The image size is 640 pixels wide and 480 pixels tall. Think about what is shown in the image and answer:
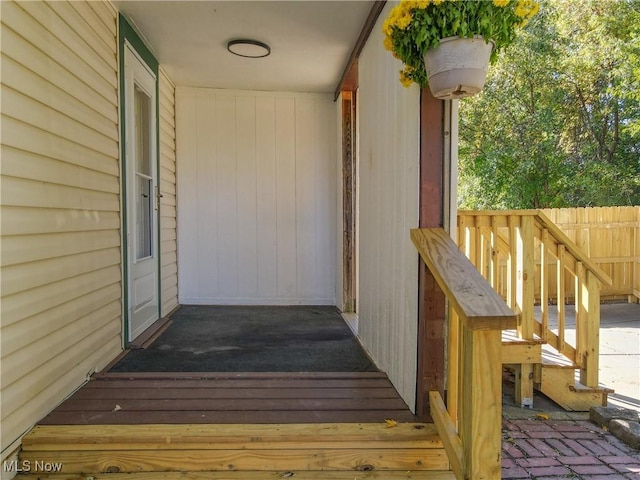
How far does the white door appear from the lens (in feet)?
9.71

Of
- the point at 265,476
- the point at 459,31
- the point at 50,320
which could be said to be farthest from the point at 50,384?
the point at 459,31

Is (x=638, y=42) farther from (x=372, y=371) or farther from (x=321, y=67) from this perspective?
(x=372, y=371)

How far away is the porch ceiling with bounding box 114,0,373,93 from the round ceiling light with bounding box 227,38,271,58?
0.17 feet

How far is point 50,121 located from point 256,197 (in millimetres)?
2749

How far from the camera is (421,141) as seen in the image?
188 centimetres

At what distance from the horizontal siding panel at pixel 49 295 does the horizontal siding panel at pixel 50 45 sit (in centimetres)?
108

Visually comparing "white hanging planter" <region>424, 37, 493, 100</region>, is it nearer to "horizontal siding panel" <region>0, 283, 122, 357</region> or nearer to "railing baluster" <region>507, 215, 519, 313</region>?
"railing baluster" <region>507, 215, 519, 313</region>

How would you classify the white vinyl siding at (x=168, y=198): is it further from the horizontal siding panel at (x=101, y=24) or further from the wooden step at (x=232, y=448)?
the wooden step at (x=232, y=448)

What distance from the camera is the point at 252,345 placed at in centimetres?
300

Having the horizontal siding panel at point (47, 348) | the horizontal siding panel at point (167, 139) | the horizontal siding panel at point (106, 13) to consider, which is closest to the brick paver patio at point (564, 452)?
the horizontal siding panel at point (47, 348)

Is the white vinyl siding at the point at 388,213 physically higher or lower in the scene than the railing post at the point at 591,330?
higher

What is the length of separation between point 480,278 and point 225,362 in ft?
5.65

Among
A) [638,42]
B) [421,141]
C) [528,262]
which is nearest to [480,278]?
[421,141]

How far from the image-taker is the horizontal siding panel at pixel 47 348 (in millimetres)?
1617
